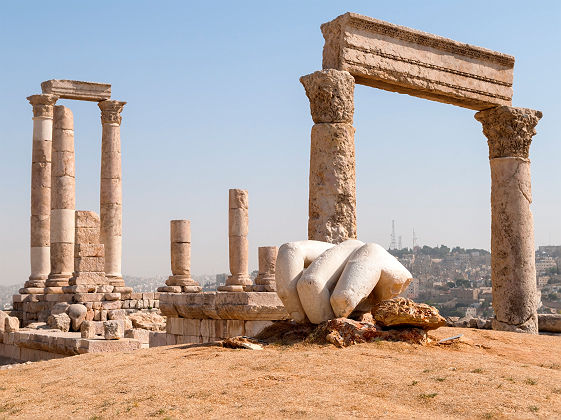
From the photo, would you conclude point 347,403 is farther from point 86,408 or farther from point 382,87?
point 382,87

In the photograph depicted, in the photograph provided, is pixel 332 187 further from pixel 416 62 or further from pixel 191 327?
pixel 191 327

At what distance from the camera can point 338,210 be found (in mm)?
Answer: 12039

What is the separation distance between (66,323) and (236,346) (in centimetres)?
1145

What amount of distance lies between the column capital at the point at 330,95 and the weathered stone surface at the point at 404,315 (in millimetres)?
4634

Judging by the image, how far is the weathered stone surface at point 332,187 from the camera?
12016mm

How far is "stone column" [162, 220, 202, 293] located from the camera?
27.1 m

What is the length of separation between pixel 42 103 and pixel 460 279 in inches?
2703

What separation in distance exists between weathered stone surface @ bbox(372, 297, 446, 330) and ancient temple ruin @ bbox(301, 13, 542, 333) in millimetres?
3806

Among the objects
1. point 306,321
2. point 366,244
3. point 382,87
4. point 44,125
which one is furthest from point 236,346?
point 44,125

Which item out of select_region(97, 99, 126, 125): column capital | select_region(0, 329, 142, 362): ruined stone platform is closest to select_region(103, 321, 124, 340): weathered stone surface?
select_region(0, 329, 142, 362): ruined stone platform

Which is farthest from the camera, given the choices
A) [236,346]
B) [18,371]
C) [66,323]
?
[66,323]

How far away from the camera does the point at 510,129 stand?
49.1ft

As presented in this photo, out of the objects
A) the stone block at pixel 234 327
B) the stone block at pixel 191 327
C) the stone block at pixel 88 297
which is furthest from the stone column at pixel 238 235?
the stone block at pixel 234 327

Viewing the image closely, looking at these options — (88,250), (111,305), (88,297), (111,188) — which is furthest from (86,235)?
(111,188)
